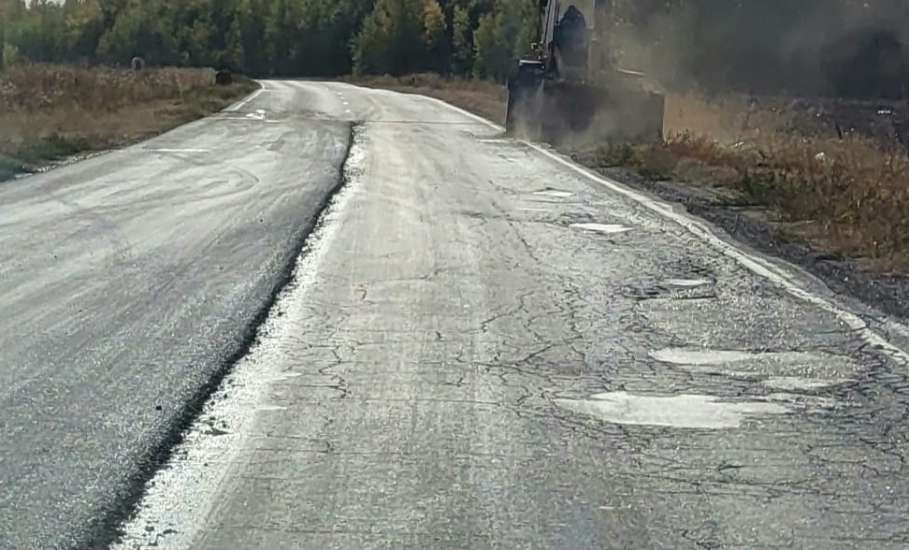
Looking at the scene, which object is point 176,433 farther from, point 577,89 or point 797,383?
point 577,89

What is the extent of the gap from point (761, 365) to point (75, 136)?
21664 mm

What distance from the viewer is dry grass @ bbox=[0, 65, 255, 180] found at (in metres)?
24.8

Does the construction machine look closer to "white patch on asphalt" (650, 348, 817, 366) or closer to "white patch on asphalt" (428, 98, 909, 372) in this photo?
"white patch on asphalt" (428, 98, 909, 372)

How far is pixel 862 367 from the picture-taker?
8.37 meters

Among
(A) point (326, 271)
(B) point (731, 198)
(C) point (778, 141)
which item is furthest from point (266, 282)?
(C) point (778, 141)

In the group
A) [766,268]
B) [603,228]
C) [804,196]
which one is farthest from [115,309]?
[804,196]

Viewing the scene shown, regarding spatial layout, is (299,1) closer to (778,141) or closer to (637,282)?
(778,141)

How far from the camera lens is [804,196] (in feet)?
55.5

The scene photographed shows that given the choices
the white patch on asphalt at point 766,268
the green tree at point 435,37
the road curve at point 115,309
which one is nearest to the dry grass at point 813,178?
the white patch on asphalt at point 766,268

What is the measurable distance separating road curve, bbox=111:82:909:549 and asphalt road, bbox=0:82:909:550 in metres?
0.02

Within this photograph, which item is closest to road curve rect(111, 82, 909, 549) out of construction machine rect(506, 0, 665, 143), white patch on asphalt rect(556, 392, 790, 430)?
white patch on asphalt rect(556, 392, 790, 430)

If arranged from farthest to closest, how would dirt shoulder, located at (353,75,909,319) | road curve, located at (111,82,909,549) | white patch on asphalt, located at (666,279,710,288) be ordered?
dirt shoulder, located at (353,75,909,319) → white patch on asphalt, located at (666,279,710,288) → road curve, located at (111,82,909,549)

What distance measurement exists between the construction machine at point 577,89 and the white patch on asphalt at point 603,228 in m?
13.6

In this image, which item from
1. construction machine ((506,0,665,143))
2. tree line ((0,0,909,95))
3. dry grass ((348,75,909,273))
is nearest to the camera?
dry grass ((348,75,909,273))
